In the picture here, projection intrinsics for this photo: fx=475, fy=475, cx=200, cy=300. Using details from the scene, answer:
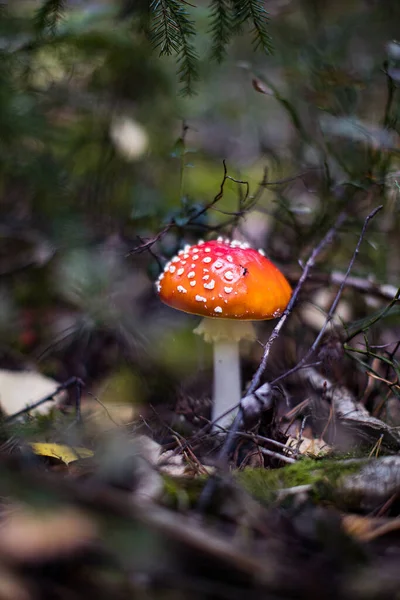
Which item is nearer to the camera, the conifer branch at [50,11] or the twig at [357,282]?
the conifer branch at [50,11]

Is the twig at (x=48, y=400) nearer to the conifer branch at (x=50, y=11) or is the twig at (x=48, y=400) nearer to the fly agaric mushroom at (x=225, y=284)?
the fly agaric mushroom at (x=225, y=284)

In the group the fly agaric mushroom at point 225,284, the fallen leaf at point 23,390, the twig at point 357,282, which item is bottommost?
the fallen leaf at point 23,390

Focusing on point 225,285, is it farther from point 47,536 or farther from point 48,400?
point 47,536

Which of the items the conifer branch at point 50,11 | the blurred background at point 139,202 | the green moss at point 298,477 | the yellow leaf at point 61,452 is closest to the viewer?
the green moss at point 298,477

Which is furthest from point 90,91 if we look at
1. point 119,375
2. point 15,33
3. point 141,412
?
point 141,412

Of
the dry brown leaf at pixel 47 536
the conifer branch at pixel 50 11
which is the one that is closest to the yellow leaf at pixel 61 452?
the dry brown leaf at pixel 47 536

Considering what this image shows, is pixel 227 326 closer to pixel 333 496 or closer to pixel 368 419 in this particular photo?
pixel 368 419

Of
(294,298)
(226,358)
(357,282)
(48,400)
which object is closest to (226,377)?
(226,358)
